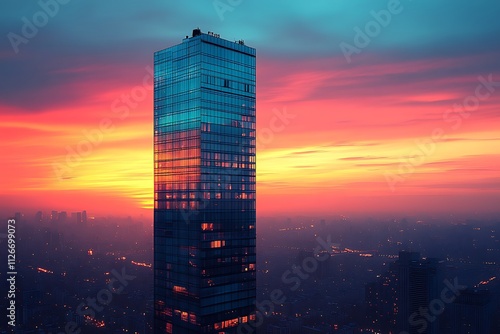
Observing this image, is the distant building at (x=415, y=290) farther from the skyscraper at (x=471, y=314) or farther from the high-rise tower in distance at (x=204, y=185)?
the high-rise tower in distance at (x=204, y=185)

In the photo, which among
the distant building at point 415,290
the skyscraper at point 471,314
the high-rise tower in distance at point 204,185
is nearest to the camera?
the high-rise tower in distance at point 204,185

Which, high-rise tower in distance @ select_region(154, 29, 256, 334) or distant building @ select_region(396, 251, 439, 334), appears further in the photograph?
distant building @ select_region(396, 251, 439, 334)

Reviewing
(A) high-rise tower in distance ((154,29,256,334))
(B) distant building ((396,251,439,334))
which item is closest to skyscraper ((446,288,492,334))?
(B) distant building ((396,251,439,334))

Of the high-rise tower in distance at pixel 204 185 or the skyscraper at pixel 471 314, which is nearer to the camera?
the high-rise tower in distance at pixel 204 185

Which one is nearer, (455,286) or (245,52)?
(245,52)

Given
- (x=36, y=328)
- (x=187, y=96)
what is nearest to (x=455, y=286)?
(x=36, y=328)

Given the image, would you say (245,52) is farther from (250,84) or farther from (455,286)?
(455,286)

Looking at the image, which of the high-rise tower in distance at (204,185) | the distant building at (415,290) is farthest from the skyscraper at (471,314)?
the high-rise tower in distance at (204,185)

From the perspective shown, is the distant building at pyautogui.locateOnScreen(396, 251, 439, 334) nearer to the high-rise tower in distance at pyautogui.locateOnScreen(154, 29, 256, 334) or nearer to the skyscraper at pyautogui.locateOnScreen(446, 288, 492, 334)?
the skyscraper at pyautogui.locateOnScreen(446, 288, 492, 334)
